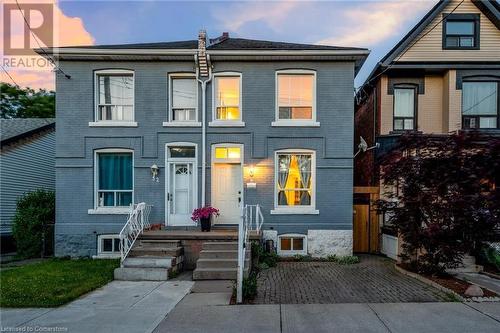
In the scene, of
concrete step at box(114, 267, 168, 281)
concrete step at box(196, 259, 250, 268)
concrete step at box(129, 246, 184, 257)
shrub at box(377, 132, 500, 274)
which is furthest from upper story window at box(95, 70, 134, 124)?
shrub at box(377, 132, 500, 274)

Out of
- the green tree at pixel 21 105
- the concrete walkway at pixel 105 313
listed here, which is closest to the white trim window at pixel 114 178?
the concrete walkway at pixel 105 313

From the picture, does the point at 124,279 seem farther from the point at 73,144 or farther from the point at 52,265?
the point at 73,144

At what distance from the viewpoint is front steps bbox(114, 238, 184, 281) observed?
790cm

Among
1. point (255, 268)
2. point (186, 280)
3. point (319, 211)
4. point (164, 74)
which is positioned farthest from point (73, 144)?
point (319, 211)

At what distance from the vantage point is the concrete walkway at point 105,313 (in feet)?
16.2

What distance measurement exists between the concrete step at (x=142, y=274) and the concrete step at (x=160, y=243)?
978mm

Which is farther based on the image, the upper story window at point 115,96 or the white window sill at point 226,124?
the upper story window at point 115,96

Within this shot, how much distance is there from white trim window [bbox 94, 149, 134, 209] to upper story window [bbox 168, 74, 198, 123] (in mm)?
2013

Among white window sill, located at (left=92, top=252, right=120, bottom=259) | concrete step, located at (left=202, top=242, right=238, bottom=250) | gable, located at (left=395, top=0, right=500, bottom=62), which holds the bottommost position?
white window sill, located at (left=92, top=252, right=120, bottom=259)

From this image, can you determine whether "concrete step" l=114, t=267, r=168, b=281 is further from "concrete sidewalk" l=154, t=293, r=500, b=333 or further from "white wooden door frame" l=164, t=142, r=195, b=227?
"white wooden door frame" l=164, t=142, r=195, b=227

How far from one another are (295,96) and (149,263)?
21.5 feet

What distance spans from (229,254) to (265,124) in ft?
13.8

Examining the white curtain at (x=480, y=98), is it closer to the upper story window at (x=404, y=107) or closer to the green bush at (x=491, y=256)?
the upper story window at (x=404, y=107)

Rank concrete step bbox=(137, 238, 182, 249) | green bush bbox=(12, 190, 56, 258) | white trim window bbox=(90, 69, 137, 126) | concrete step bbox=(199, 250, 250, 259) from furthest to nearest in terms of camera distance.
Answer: green bush bbox=(12, 190, 56, 258) → white trim window bbox=(90, 69, 137, 126) → concrete step bbox=(137, 238, 182, 249) → concrete step bbox=(199, 250, 250, 259)
